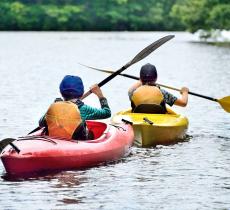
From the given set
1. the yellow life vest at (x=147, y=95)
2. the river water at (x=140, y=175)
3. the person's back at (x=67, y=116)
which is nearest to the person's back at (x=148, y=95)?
the yellow life vest at (x=147, y=95)

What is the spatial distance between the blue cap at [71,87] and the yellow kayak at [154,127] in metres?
1.97

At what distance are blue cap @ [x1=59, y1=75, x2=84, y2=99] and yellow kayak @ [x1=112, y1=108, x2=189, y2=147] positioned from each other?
1.97 meters

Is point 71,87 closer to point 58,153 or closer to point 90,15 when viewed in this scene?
point 58,153

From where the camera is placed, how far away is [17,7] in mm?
109812

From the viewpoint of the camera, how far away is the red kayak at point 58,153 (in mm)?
11328

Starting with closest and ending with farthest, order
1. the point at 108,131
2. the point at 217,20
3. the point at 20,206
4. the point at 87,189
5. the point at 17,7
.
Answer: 1. the point at 20,206
2. the point at 87,189
3. the point at 108,131
4. the point at 217,20
5. the point at 17,7

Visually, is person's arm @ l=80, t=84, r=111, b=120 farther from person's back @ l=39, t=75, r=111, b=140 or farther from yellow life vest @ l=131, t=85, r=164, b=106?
yellow life vest @ l=131, t=85, r=164, b=106

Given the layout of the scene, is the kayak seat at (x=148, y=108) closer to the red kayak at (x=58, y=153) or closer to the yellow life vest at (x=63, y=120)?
the red kayak at (x=58, y=153)

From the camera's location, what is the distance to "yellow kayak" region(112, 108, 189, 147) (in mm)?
14359

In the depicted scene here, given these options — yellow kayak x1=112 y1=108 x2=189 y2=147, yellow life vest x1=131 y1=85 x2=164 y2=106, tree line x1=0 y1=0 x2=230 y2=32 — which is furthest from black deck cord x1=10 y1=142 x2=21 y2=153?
tree line x1=0 y1=0 x2=230 y2=32

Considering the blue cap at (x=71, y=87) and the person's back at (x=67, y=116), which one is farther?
the blue cap at (x=71, y=87)

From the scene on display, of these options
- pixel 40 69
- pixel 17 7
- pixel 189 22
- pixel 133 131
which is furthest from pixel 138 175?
pixel 17 7

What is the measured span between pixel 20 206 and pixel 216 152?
4939 millimetres

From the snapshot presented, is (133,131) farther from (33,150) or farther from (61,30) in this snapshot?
(61,30)
